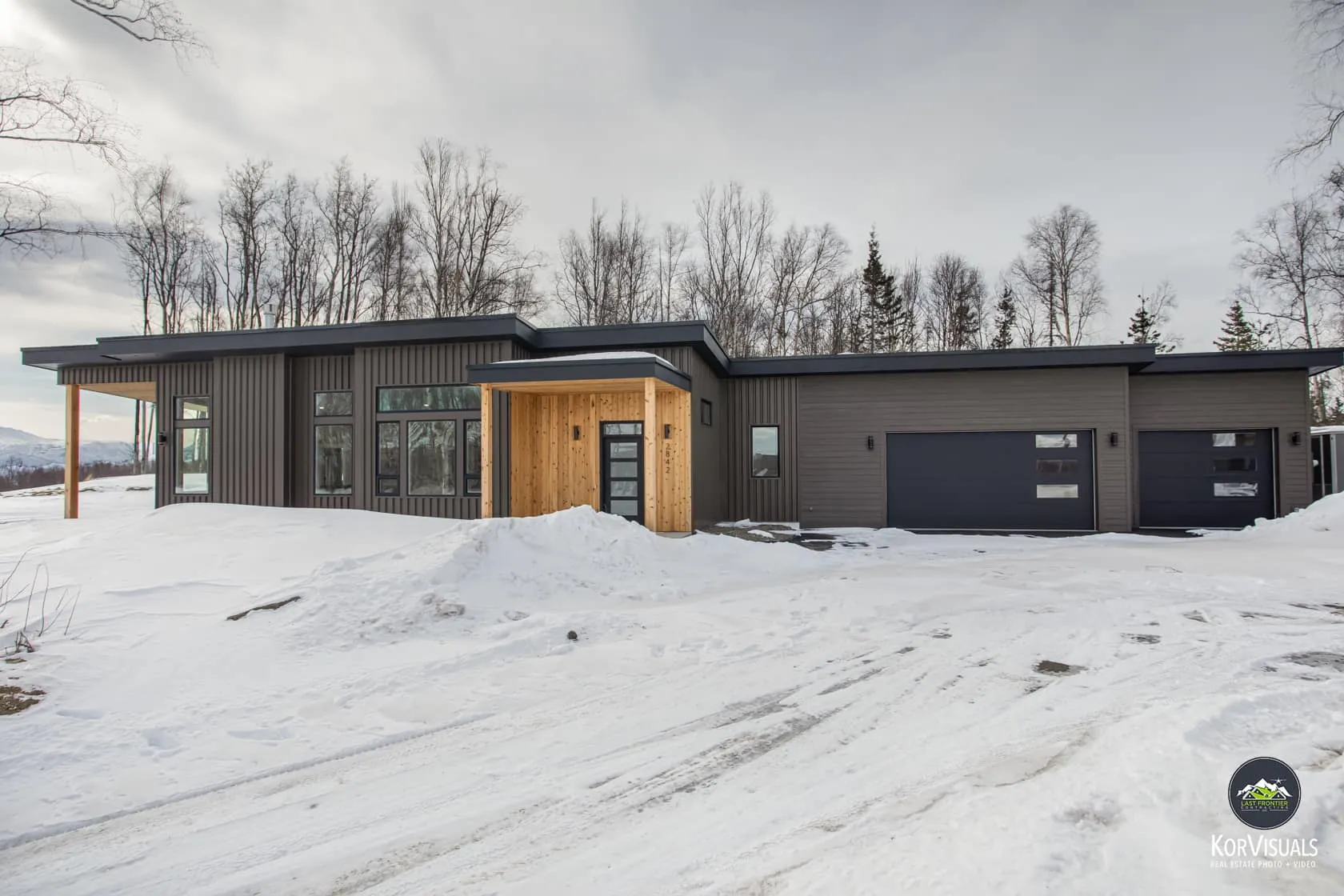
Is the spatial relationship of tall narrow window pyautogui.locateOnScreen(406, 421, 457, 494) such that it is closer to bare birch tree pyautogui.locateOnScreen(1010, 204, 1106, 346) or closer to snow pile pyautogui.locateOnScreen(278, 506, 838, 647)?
snow pile pyautogui.locateOnScreen(278, 506, 838, 647)

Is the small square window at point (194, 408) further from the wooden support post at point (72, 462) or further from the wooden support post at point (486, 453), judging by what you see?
the wooden support post at point (486, 453)

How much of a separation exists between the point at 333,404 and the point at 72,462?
630 centimetres

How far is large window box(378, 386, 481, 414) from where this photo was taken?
12117 mm

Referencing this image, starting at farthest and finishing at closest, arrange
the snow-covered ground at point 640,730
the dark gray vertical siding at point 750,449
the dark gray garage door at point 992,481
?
the dark gray vertical siding at point 750,449
the dark gray garage door at point 992,481
the snow-covered ground at point 640,730

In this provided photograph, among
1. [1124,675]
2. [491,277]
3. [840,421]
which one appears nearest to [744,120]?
[840,421]

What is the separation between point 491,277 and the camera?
2372 centimetres

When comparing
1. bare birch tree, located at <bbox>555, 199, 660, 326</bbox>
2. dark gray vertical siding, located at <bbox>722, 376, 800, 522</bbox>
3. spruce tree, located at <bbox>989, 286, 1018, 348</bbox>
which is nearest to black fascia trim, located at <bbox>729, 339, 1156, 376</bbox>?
dark gray vertical siding, located at <bbox>722, 376, 800, 522</bbox>

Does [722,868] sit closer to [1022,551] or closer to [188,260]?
[1022,551]

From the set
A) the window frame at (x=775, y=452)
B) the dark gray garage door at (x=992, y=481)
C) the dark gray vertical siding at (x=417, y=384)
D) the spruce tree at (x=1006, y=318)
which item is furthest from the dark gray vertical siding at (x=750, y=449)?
the spruce tree at (x=1006, y=318)

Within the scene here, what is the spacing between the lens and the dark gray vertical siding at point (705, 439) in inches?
468

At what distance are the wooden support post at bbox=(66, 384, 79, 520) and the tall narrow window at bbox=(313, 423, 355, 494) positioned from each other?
18.2ft

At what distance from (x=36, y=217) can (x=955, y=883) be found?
839 centimetres

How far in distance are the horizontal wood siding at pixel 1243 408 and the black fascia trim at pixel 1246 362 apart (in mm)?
186

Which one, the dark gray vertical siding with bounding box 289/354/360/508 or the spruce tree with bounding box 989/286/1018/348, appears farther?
the spruce tree with bounding box 989/286/1018/348
